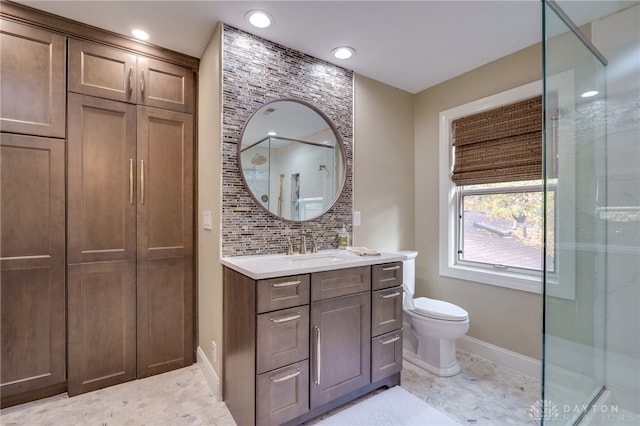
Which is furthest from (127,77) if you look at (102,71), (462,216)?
(462,216)

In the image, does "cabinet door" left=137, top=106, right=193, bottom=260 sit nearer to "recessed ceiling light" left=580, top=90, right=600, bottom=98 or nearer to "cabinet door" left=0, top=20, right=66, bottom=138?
"cabinet door" left=0, top=20, right=66, bottom=138

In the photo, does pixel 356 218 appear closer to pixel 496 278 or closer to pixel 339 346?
pixel 339 346

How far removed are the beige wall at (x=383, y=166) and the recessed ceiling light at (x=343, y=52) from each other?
321 millimetres

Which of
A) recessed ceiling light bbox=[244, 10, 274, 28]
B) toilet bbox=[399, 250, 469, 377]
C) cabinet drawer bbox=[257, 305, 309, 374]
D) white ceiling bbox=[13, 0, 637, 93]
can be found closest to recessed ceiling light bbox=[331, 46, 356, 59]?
white ceiling bbox=[13, 0, 637, 93]

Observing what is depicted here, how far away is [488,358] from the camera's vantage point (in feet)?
7.78

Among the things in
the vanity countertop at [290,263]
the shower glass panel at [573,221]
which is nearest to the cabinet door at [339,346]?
the vanity countertop at [290,263]

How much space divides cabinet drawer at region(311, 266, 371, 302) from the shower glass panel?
0.92 meters

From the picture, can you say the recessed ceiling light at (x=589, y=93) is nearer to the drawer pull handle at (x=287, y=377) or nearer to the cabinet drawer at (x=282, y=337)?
the cabinet drawer at (x=282, y=337)

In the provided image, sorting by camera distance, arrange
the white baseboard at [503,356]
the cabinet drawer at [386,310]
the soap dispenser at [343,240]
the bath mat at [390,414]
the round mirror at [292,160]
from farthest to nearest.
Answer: the soap dispenser at [343,240], the white baseboard at [503,356], the round mirror at [292,160], the cabinet drawer at [386,310], the bath mat at [390,414]

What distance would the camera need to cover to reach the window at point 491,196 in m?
2.20

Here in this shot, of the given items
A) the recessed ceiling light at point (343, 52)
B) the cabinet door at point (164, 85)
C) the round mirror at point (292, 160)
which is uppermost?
the recessed ceiling light at point (343, 52)

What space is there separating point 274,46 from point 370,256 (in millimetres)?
1629

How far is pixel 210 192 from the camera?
201 centimetres

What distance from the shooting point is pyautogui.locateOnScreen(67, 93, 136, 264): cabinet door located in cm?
189
